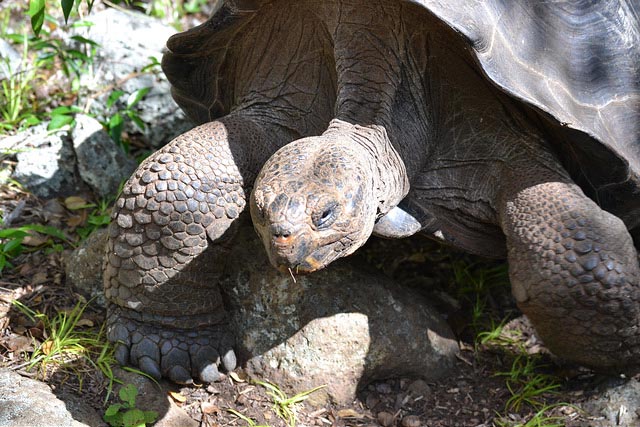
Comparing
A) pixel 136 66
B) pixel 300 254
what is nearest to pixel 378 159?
pixel 300 254

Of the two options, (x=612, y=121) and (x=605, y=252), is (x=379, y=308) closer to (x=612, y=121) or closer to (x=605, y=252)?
(x=605, y=252)

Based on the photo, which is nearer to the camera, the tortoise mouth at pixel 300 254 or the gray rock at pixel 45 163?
the tortoise mouth at pixel 300 254

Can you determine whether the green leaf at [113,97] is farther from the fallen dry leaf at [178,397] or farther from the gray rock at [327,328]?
the fallen dry leaf at [178,397]

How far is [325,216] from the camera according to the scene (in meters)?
2.73

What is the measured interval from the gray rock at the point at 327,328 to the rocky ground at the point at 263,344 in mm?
17

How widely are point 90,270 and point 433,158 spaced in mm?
1831

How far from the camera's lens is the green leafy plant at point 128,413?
305 cm

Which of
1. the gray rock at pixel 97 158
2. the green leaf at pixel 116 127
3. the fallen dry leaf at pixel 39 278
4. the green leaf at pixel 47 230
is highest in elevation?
the green leaf at pixel 116 127

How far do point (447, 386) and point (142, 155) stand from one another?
2.46m

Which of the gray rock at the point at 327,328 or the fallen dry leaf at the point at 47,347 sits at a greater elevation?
the gray rock at the point at 327,328

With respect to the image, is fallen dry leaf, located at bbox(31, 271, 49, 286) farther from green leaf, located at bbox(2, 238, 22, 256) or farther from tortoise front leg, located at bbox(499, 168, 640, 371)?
tortoise front leg, located at bbox(499, 168, 640, 371)

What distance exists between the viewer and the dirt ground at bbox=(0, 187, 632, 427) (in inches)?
132

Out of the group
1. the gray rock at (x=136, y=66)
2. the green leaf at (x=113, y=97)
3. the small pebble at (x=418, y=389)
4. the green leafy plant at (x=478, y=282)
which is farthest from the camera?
the gray rock at (x=136, y=66)

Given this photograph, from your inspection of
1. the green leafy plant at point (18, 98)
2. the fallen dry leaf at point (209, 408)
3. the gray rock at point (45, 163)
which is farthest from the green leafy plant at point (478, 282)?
the green leafy plant at point (18, 98)
